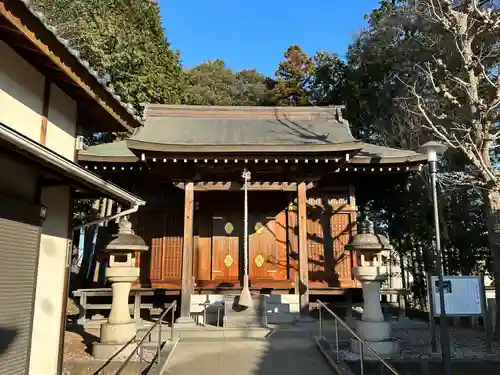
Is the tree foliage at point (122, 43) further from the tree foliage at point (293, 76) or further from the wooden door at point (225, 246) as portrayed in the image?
the tree foliage at point (293, 76)

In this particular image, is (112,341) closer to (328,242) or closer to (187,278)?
(187,278)

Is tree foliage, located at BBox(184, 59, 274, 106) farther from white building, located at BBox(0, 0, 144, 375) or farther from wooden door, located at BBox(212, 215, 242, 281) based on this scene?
white building, located at BBox(0, 0, 144, 375)

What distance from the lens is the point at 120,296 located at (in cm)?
746

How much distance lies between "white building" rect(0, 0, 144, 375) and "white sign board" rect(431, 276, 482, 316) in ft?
17.7

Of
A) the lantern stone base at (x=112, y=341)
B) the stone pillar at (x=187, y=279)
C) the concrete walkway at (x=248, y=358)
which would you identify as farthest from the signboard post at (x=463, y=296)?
the lantern stone base at (x=112, y=341)

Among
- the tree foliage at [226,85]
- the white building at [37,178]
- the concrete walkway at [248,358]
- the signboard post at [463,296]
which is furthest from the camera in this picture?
the tree foliage at [226,85]

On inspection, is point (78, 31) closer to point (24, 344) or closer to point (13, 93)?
point (13, 93)

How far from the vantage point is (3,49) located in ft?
15.9

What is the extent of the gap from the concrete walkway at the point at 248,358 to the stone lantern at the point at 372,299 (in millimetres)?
969

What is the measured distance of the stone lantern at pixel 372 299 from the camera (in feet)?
23.5

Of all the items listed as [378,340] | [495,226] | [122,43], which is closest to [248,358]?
[378,340]

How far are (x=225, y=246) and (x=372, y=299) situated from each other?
534 cm

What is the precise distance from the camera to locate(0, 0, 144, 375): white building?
15.0 feet

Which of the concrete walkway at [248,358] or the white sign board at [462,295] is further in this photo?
the white sign board at [462,295]
